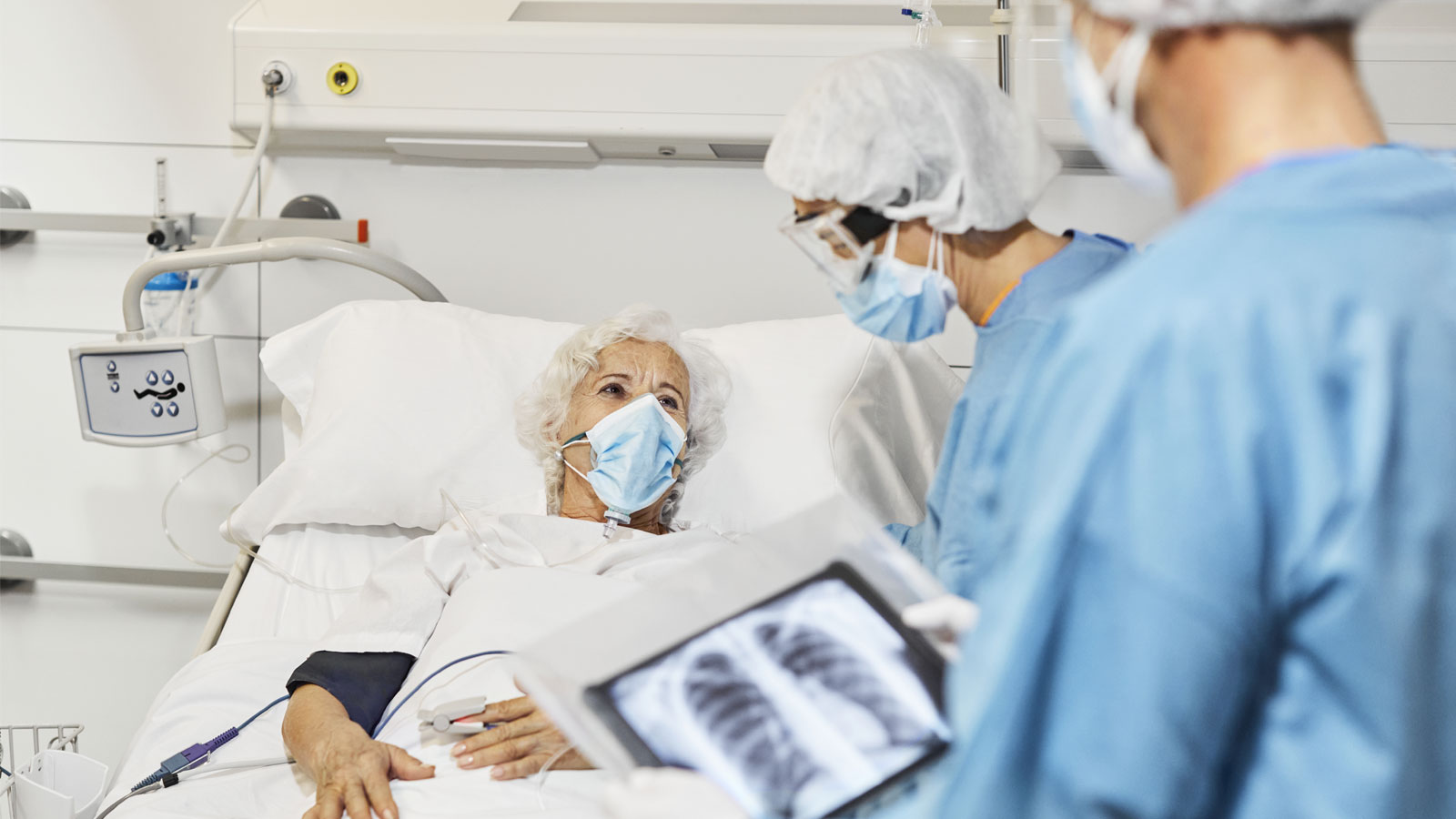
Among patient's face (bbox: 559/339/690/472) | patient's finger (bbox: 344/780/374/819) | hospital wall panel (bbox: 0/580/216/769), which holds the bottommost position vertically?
hospital wall panel (bbox: 0/580/216/769)

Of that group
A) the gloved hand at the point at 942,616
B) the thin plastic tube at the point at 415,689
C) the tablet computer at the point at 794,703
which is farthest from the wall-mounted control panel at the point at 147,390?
the gloved hand at the point at 942,616

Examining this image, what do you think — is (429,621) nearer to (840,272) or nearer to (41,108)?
(840,272)

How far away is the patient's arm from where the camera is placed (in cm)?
135

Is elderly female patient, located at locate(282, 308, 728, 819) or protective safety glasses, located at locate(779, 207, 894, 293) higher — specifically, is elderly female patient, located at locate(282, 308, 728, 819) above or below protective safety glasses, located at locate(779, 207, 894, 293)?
below

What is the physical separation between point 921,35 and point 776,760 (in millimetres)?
1627

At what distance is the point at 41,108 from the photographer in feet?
7.84

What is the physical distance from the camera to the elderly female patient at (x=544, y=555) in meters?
1.42

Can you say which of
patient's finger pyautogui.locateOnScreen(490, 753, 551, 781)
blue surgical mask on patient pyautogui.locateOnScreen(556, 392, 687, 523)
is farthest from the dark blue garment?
blue surgical mask on patient pyautogui.locateOnScreen(556, 392, 687, 523)

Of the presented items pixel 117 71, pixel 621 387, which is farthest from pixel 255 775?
pixel 117 71

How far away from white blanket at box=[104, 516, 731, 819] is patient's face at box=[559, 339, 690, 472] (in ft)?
0.60

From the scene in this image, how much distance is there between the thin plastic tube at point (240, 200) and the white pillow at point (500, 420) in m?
0.32

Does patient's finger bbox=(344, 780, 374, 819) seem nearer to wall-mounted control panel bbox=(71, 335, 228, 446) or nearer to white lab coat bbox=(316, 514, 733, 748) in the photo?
white lab coat bbox=(316, 514, 733, 748)

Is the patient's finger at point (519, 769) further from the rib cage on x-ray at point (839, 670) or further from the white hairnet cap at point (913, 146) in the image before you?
the white hairnet cap at point (913, 146)

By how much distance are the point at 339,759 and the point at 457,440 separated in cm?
76
